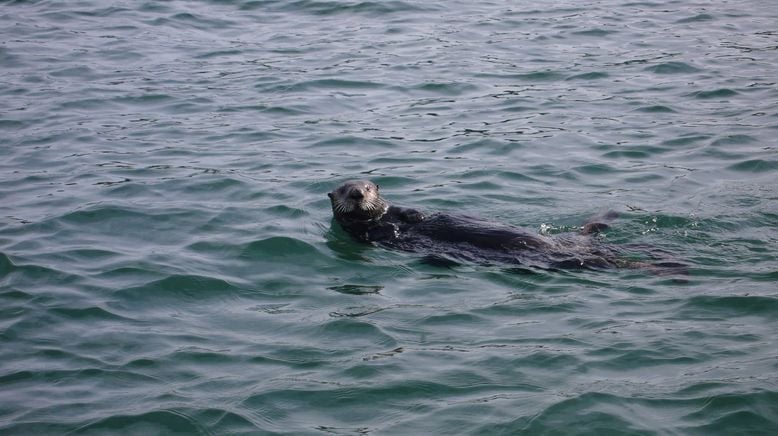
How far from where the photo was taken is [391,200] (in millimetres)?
11070

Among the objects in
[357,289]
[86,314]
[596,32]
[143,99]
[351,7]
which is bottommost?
[357,289]

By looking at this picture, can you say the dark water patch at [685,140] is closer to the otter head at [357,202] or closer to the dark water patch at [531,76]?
the dark water patch at [531,76]

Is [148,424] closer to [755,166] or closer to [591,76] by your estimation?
[755,166]

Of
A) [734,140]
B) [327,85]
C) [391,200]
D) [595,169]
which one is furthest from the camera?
[327,85]

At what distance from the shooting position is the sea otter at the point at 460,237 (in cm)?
884

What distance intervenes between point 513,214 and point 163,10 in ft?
39.0

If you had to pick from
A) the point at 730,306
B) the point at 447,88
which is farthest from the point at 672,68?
the point at 730,306

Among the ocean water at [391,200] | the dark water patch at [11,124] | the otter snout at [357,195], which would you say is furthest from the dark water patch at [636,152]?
the dark water patch at [11,124]

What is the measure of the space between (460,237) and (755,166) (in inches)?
162

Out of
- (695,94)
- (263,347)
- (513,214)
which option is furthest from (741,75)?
(263,347)

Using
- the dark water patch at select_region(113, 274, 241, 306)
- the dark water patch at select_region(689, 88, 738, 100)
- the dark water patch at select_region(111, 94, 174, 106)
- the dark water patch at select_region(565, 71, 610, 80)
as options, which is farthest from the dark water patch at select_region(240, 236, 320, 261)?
the dark water patch at select_region(689, 88, 738, 100)

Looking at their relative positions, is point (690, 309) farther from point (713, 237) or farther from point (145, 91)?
point (145, 91)

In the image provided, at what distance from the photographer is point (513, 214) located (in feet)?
34.2

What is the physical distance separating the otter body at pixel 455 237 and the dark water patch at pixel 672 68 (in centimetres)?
602
